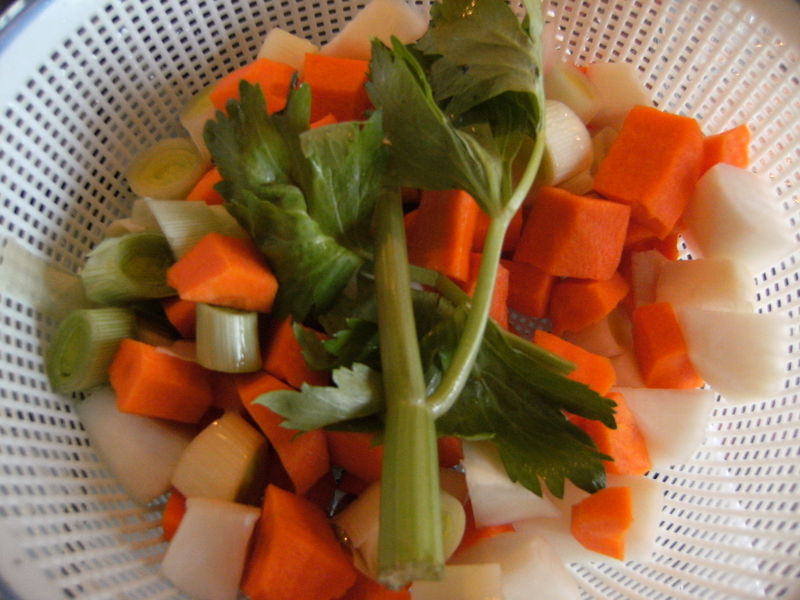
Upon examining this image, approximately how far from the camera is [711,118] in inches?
57.0

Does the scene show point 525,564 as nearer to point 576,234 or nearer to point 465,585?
point 465,585

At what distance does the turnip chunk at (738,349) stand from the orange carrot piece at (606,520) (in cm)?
31

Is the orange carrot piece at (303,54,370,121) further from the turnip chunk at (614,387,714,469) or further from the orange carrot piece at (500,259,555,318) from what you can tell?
the turnip chunk at (614,387,714,469)

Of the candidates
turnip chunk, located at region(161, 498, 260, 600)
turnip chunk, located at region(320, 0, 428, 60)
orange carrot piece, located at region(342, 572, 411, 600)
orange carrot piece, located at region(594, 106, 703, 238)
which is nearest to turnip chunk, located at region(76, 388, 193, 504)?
turnip chunk, located at region(161, 498, 260, 600)

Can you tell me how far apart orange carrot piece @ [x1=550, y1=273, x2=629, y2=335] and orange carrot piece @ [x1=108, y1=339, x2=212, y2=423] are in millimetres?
698

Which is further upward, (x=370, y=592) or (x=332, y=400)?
→ (x=332, y=400)

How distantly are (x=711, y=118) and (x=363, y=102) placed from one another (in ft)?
2.59

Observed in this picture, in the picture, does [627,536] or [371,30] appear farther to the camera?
[371,30]

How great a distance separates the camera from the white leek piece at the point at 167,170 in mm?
1312

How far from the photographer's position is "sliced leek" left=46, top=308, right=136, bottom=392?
1.07m

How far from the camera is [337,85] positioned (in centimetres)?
125

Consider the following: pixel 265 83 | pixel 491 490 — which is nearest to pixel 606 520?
pixel 491 490

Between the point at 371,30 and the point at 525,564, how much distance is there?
1049 mm

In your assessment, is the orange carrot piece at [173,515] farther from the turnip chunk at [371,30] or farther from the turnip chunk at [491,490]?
the turnip chunk at [371,30]
